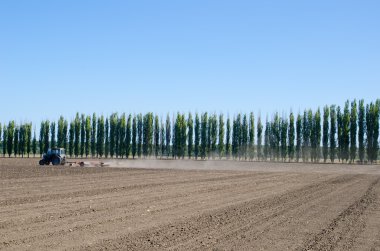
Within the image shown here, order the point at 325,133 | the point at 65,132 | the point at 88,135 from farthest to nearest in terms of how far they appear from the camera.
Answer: the point at 65,132 < the point at 88,135 < the point at 325,133

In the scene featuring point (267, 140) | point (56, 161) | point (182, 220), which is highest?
point (267, 140)

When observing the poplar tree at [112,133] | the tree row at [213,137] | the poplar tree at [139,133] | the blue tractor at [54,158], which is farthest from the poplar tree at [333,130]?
the blue tractor at [54,158]

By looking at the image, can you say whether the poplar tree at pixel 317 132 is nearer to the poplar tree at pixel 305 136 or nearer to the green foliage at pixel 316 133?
the green foliage at pixel 316 133

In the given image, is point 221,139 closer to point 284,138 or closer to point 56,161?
point 284,138

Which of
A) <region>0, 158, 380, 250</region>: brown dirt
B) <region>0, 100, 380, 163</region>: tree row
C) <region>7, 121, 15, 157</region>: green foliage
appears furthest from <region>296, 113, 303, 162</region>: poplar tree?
<region>0, 158, 380, 250</region>: brown dirt

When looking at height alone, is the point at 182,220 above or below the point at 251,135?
below

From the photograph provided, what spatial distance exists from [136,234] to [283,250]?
12.8 ft

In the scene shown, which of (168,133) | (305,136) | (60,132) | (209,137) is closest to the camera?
(305,136)

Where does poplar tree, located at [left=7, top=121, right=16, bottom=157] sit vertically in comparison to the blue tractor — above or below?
above

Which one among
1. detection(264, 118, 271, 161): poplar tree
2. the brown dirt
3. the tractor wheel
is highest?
detection(264, 118, 271, 161): poplar tree

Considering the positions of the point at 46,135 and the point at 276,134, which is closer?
the point at 276,134

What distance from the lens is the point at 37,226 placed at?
45.8 ft

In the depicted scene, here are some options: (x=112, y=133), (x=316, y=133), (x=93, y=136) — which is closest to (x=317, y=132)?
(x=316, y=133)

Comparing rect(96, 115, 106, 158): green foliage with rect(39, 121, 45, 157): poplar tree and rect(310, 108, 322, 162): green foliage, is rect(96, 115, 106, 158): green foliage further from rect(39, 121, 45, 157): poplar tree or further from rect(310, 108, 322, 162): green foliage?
rect(310, 108, 322, 162): green foliage
